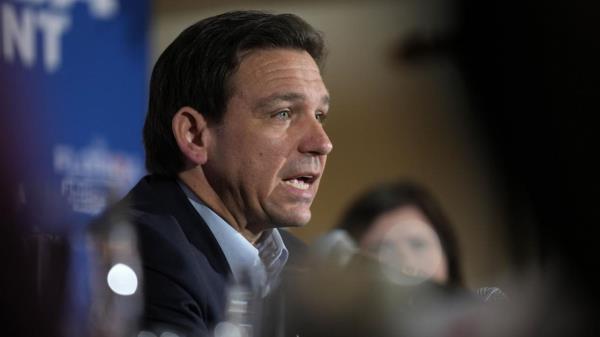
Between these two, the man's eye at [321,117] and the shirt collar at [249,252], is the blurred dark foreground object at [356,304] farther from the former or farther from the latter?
the man's eye at [321,117]

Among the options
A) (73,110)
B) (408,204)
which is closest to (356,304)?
(408,204)

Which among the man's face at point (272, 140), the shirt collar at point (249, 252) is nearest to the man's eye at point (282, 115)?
the man's face at point (272, 140)

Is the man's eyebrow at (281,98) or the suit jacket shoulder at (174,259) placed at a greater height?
the man's eyebrow at (281,98)

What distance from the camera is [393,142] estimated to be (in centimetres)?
89

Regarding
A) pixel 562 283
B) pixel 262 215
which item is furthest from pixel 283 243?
pixel 562 283

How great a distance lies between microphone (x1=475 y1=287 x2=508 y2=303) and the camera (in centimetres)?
90

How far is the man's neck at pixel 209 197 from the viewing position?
3.12 ft

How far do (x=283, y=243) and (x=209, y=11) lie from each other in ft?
0.74

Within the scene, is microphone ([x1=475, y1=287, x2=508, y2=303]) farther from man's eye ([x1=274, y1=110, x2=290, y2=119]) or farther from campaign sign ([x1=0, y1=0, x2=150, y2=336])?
campaign sign ([x1=0, y1=0, x2=150, y2=336])

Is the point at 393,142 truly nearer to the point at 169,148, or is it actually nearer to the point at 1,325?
the point at 169,148

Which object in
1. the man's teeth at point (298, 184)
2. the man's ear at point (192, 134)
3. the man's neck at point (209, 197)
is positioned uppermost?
the man's ear at point (192, 134)

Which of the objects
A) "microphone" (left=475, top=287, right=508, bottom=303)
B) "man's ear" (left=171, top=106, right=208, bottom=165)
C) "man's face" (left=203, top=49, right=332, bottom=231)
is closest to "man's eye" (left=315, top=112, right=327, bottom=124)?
"man's face" (left=203, top=49, right=332, bottom=231)

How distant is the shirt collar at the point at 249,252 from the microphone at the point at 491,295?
0.18 metres

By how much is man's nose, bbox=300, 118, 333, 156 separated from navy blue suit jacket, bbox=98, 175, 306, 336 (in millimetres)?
98
